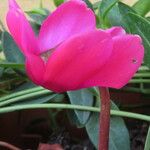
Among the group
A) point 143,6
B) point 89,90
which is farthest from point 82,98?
point 143,6

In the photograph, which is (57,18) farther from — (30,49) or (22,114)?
(22,114)

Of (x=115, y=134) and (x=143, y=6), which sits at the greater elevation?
(x=143, y=6)

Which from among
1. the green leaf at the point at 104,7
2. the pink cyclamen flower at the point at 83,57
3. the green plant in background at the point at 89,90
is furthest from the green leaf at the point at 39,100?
the pink cyclamen flower at the point at 83,57

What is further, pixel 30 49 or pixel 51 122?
pixel 51 122

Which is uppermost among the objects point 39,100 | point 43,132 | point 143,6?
point 143,6

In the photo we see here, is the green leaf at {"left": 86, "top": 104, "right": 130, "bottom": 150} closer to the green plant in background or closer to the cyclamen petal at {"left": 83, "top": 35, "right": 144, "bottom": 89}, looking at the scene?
the green plant in background

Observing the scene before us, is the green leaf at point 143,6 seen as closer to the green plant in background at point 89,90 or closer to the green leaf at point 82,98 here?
the green plant in background at point 89,90

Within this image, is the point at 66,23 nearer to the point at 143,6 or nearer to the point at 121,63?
the point at 121,63

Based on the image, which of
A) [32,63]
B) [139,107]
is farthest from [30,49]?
[139,107]
